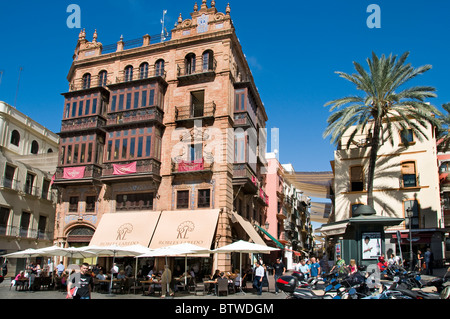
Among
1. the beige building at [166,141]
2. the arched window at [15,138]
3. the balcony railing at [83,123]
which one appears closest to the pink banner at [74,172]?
the beige building at [166,141]

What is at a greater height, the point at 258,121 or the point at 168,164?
the point at 258,121

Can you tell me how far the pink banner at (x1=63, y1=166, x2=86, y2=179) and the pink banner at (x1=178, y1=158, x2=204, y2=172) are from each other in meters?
7.78

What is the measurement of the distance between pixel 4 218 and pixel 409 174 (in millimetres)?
35002

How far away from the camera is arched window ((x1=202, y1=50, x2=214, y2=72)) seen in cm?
3034

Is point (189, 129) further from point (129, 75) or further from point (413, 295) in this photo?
point (413, 295)

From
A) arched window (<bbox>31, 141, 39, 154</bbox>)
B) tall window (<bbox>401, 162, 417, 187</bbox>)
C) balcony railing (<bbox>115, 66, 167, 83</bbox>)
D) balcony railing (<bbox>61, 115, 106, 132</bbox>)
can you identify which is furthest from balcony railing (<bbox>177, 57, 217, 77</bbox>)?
arched window (<bbox>31, 141, 39, 154</bbox>)

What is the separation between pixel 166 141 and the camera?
29656 mm

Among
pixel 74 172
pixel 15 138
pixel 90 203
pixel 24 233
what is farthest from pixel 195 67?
pixel 24 233

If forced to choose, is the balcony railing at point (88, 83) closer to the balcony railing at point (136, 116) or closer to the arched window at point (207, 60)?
the balcony railing at point (136, 116)

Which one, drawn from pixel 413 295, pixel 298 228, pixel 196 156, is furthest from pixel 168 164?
pixel 298 228

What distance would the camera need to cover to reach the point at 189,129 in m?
29.3

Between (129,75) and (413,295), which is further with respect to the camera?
(129,75)
